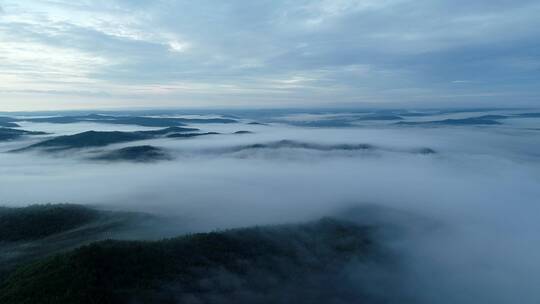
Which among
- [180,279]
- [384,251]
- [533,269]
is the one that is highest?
[180,279]

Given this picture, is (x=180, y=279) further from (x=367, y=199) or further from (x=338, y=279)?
(x=367, y=199)

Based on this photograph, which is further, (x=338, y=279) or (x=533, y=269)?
(x=533, y=269)

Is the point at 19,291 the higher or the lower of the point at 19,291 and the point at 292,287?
the higher

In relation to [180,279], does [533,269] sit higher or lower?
lower

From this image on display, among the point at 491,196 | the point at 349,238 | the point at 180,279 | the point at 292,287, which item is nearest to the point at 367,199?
the point at 349,238

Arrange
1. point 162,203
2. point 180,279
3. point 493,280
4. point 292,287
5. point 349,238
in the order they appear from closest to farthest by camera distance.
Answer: point 180,279, point 292,287, point 493,280, point 349,238, point 162,203

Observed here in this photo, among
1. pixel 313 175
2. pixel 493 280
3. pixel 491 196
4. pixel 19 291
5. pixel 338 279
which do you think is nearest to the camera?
pixel 19 291

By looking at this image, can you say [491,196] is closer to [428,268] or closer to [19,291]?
[428,268]

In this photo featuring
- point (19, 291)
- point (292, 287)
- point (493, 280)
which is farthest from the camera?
point (493, 280)

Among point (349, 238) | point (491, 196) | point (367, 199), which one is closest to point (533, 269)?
point (349, 238)
